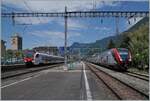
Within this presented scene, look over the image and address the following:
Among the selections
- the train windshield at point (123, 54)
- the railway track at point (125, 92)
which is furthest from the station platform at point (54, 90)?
the train windshield at point (123, 54)

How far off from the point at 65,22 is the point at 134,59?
67.1 feet

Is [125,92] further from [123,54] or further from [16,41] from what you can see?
[16,41]

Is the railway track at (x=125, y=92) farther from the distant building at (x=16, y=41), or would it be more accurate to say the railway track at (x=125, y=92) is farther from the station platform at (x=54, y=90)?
the distant building at (x=16, y=41)

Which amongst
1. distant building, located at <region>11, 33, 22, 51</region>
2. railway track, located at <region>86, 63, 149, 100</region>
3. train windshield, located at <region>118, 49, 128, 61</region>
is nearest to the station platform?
railway track, located at <region>86, 63, 149, 100</region>

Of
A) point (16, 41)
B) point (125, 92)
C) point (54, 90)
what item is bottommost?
point (125, 92)

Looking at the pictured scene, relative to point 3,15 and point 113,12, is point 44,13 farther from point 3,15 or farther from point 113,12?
point 113,12

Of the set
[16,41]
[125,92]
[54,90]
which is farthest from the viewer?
[16,41]

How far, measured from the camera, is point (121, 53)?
134ft

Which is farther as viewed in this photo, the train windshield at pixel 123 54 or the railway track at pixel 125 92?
the train windshield at pixel 123 54

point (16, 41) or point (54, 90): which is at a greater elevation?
point (16, 41)

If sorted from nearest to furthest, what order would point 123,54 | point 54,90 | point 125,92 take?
point 125,92
point 54,90
point 123,54

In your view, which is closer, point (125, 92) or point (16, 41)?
point (125, 92)

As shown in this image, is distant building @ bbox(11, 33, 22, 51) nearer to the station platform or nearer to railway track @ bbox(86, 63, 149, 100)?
the station platform

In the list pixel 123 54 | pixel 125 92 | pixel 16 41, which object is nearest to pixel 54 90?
pixel 125 92
